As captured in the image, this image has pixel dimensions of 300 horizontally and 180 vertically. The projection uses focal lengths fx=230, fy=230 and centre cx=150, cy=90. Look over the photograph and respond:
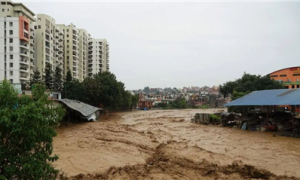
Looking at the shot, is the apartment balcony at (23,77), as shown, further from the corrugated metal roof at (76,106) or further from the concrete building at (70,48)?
the corrugated metal roof at (76,106)

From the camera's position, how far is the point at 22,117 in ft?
12.1

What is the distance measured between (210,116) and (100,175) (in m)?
18.0

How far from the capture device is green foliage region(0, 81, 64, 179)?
3713 mm

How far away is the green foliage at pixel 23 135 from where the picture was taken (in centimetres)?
371

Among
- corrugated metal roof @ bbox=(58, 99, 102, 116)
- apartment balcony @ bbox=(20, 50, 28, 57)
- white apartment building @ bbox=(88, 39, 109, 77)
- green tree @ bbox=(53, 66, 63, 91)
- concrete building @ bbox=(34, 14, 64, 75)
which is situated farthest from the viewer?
white apartment building @ bbox=(88, 39, 109, 77)

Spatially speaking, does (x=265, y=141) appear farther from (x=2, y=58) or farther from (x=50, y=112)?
(x=2, y=58)

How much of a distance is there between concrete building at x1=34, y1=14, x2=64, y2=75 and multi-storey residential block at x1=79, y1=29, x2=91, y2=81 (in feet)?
44.4

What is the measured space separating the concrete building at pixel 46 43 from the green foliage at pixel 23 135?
49.0m

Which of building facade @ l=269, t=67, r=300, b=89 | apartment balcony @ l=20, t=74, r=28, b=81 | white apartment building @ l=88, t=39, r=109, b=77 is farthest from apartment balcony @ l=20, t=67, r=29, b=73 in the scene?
building facade @ l=269, t=67, r=300, b=89

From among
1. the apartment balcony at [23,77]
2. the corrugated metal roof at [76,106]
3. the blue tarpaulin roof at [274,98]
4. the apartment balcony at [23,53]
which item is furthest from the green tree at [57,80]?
the blue tarpaulin roof at [274,98]

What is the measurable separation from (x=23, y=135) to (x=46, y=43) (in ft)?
184

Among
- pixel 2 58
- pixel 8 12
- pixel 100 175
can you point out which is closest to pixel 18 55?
pixel 2 58

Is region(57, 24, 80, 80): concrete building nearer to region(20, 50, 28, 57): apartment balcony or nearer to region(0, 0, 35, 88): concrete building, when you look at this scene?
region(20, 50, 28, 57): apartment balcony

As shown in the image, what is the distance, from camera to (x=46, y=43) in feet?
177
